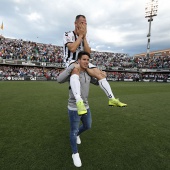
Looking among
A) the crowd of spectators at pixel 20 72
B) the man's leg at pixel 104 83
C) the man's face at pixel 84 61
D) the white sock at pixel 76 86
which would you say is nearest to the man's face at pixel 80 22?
the man's face at pixel 84 61

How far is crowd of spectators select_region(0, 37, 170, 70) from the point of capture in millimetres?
35562

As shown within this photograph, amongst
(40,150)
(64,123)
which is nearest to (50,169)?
(40,150)

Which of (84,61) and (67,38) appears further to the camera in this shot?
(67,38)

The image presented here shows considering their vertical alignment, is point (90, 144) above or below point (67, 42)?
below

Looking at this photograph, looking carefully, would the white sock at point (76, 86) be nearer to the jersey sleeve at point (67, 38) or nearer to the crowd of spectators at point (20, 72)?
the jersey sleeve at point (67, 38)

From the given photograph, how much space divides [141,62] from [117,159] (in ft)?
165

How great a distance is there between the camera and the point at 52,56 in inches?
1586

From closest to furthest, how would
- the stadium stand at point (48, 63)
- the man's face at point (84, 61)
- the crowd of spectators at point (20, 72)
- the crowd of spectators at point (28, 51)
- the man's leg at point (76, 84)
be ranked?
1. the man's leg at point (76, 84)
2. the man's face at point (84, 61)
3. the crowd of spectators at point (20, 72)
4. the stadium stand at point (48, 63)
5. the crowd of spectators at point (28, 51)

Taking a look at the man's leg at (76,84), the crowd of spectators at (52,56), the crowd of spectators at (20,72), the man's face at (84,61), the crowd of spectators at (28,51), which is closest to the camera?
the man's leg at (76,84)

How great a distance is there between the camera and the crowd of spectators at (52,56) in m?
35.6

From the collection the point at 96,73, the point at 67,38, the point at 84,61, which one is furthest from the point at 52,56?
the point at 84,61

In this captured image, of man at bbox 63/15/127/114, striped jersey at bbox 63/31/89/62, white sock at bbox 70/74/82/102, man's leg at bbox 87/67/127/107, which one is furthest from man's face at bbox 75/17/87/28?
white sock at bbox 70/74/82/102

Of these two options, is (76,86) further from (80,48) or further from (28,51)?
(28,51)

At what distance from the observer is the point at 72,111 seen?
2.96 meters
